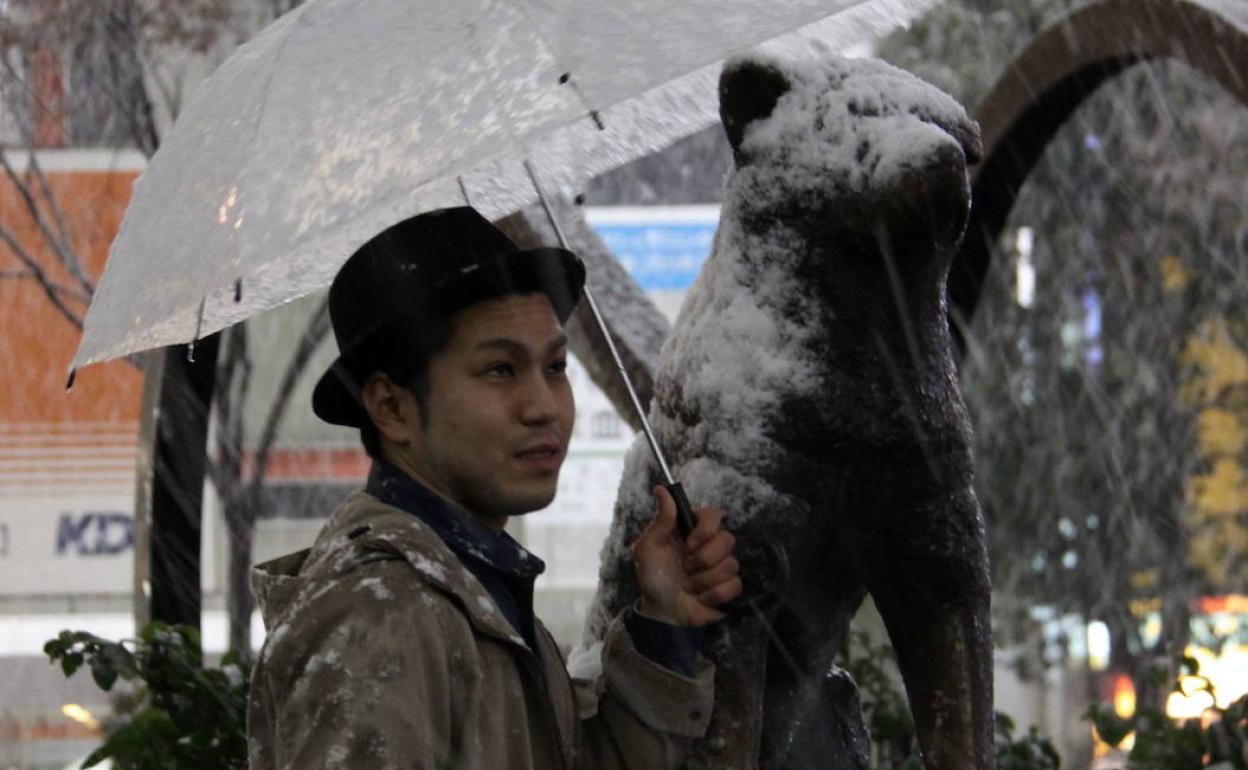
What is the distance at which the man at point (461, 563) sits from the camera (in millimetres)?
2238

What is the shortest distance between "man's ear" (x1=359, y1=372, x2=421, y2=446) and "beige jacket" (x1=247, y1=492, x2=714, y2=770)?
0.09 m

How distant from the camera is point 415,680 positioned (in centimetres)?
221

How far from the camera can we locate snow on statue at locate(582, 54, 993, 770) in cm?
277

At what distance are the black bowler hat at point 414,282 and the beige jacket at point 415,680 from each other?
175 millimetres

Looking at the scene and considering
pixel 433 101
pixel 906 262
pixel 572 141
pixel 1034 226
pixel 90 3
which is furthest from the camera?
pixel 1034 226

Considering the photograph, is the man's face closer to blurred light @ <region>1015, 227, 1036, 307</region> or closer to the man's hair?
the man's hair

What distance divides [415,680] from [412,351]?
458 millimetres

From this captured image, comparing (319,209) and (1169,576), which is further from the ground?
(319,209)

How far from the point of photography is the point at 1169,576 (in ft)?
49.3

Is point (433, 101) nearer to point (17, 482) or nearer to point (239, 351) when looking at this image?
point (239, 351)

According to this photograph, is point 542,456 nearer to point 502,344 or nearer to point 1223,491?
point 502,344

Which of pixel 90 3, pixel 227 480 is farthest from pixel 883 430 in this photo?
pixel 227 480

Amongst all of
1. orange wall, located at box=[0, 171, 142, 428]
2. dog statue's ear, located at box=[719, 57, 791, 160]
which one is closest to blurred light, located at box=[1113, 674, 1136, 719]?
orange wall, located at box=[0, 171, 142, 428]

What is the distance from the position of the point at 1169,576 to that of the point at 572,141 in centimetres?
1257
